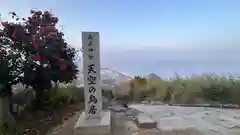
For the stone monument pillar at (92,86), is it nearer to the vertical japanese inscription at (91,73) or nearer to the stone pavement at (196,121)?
the vertical japanese inscription at (91,73)

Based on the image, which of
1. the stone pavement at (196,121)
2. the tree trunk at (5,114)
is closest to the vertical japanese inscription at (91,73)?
the stone pavement at (196,121)

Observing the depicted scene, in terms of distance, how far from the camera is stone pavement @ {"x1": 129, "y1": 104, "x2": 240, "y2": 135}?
3.16 metres

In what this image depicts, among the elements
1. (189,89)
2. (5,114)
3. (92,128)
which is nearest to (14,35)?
(5,114)

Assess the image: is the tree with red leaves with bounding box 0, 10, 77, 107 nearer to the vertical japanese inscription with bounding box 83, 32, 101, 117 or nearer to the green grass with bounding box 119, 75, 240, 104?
the vertical japanese inscription with bounding box 83, 32, 101, 117

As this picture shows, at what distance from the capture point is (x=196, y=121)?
369 cm

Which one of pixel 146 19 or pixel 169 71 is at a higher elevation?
pixel 146 19

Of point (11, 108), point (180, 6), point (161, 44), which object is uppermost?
point (180, 6)

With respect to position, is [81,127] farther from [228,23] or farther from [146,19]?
[228,23]

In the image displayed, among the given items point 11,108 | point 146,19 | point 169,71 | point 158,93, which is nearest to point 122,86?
point 158,93

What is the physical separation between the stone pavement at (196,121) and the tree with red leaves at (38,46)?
2.06m

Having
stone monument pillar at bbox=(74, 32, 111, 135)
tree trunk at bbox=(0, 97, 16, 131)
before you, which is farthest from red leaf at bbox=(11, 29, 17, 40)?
stone monument pillar at bbox=(74, 32, 111, 135)

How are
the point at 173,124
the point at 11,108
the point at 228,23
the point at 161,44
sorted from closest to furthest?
the point at 173,124 < the point at 11,108 < the point at 228,23 < the point at 161,44

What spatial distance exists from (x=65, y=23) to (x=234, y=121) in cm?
365

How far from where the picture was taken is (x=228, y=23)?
4.61 m
